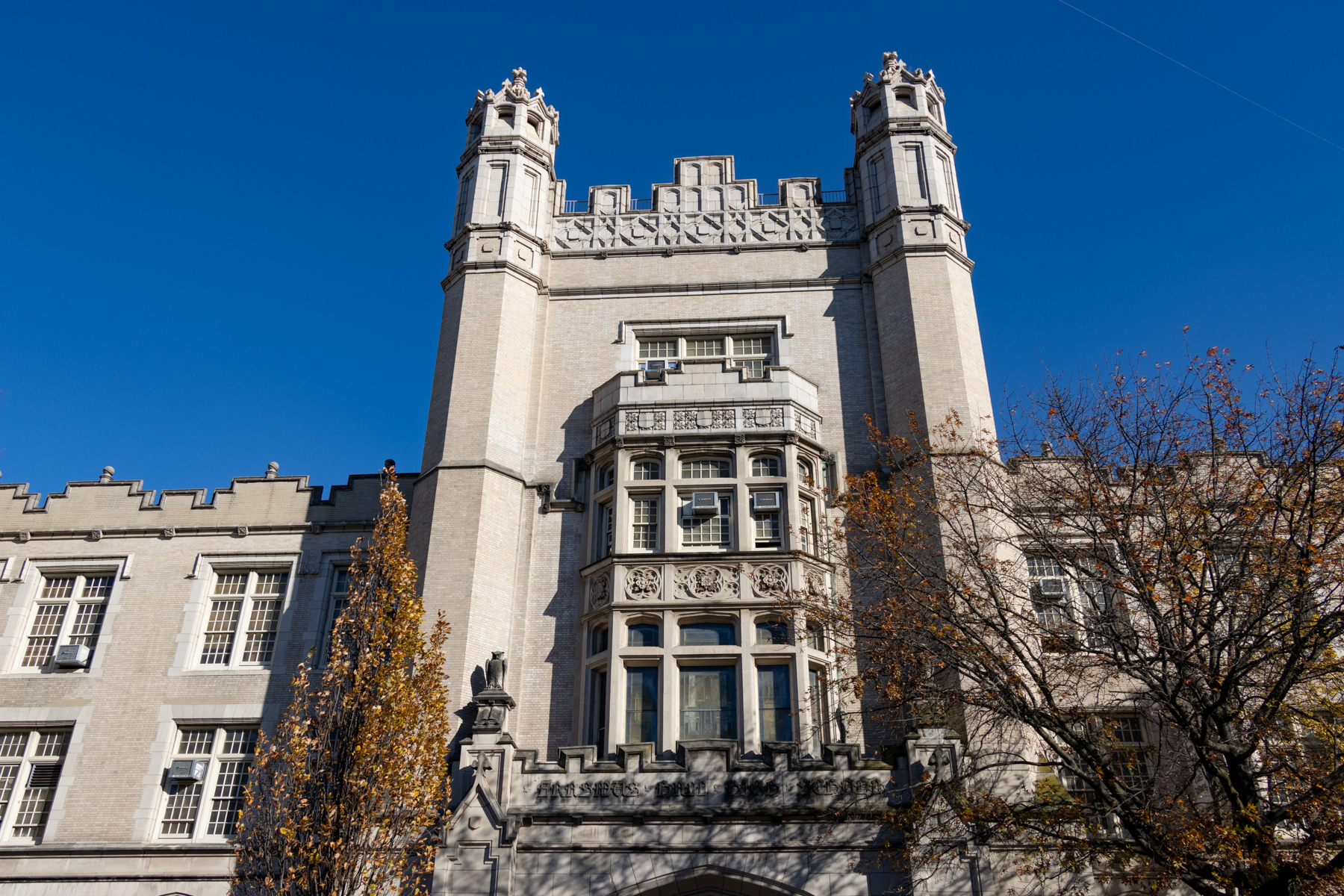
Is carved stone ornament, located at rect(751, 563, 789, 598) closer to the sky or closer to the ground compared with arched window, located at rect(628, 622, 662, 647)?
closer to the sky

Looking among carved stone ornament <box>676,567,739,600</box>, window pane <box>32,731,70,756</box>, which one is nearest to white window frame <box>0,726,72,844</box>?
window pane <box>32,731,70,756</box>

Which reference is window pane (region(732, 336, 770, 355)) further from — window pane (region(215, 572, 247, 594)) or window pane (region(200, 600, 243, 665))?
window pane (region(200, 600, 243, 665))

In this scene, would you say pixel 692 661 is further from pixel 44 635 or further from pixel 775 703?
pixel 44 635

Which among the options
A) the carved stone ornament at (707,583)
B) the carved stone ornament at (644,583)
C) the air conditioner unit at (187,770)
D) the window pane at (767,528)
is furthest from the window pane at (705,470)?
the air conditioner unit at (187,770)

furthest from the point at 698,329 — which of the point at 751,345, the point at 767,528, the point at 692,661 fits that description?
the point at 692,661

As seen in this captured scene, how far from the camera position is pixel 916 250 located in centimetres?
2508

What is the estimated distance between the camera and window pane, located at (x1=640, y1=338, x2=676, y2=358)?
25.8m

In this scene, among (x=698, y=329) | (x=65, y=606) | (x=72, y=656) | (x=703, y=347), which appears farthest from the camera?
(x=703, y=347)

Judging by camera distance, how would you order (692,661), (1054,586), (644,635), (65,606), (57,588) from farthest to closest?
(57,588) → (65,606) → (1054,586) → (644,635) → (692,661)

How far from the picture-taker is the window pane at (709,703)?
19469 mm

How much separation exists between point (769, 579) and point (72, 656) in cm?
1471

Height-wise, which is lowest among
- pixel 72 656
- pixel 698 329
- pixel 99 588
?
pixel 72 656

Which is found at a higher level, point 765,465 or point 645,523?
point 765,465

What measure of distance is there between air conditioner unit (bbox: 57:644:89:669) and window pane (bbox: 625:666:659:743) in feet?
38.6
